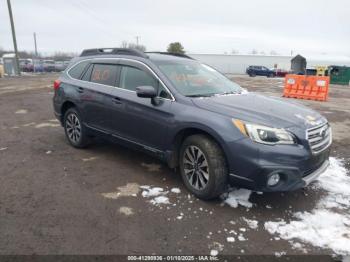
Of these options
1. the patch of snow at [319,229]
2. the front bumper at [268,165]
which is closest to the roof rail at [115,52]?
the front bumper at [268,165]

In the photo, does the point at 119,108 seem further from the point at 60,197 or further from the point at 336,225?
the point at 336,225

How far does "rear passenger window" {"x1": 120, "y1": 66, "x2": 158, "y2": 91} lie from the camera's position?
445 cm

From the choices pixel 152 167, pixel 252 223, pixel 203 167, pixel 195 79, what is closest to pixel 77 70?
pixel 152 167

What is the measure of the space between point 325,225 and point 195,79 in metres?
2.50

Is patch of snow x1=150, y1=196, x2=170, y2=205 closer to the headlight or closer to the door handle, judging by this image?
the headlight

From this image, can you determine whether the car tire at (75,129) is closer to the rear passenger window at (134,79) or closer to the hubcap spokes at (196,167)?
the rear passenger window at (134,79)

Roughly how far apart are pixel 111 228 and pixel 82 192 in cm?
101

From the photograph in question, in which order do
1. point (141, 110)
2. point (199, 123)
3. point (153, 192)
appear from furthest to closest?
point (141, 110)
point (153, 192)
point (199, 123)

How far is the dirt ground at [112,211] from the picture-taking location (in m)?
3.08

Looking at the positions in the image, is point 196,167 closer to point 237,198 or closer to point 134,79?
point 237,198

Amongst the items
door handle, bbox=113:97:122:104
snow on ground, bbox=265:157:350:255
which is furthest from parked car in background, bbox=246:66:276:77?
door handle, bbox=113:97:122:104

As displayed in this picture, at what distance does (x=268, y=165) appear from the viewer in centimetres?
337

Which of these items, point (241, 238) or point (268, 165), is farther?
point (268, 165)

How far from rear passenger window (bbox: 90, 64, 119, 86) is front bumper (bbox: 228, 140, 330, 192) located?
2.44 m
